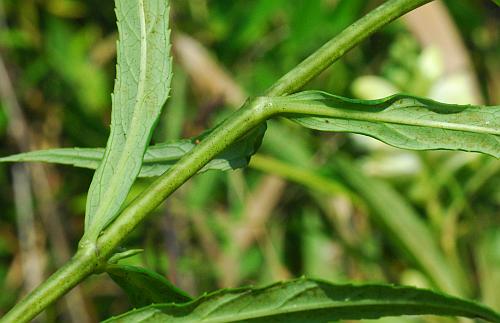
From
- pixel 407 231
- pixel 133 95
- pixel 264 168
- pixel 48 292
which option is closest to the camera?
pixel 48 292

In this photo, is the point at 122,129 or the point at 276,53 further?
the point at 276,53

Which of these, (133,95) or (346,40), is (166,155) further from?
(346,40)

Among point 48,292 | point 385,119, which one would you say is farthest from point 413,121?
point 48,292

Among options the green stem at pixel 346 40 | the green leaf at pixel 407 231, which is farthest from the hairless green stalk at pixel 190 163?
the green leaf at pixel 407 231

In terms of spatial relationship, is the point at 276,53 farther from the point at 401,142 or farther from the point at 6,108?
the point at 401,142

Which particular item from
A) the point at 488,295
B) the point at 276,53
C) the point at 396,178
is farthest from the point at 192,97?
the point at 488,295

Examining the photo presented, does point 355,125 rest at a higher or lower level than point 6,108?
lower

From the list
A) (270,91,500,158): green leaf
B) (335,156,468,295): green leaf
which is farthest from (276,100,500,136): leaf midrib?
(335,156,468,295): green leaf

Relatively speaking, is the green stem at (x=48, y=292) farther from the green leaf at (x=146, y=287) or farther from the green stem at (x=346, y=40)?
the green stem at (x=346, y=40)
